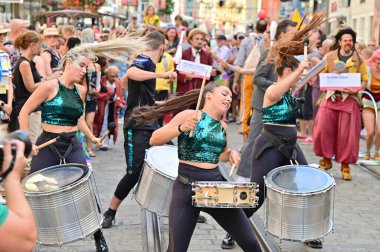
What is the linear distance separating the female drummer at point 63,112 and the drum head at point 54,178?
64 cm

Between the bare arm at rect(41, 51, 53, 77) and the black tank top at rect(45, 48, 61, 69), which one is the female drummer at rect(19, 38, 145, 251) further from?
the black tank top at rect(45, 48, 61, 69)

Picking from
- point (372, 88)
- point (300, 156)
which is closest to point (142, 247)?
point (300, 156)

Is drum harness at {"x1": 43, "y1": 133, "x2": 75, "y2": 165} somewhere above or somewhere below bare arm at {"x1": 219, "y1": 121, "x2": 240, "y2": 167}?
below

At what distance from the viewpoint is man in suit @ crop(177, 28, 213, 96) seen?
1105cm

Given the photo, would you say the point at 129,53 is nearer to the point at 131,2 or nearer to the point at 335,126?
the point at 335,126

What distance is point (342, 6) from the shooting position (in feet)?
134

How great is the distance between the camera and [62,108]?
A: 5941 mm

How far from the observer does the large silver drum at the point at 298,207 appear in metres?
5.05

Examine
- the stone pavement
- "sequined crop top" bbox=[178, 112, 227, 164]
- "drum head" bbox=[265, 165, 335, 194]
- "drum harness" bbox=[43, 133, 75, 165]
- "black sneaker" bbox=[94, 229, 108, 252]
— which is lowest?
the stone pavement

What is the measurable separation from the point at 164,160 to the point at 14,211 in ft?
11.1

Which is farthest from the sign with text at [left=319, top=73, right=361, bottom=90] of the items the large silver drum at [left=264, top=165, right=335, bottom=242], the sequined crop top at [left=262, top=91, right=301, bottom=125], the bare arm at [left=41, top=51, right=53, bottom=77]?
the large silver drum at [left=264, top=165, right=335, bottom=242]

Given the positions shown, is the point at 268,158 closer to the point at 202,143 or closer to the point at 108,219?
the point at 202,143

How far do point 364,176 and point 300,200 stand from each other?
5.20 metres

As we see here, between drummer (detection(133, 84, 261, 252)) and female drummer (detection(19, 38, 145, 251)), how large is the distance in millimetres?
1277
